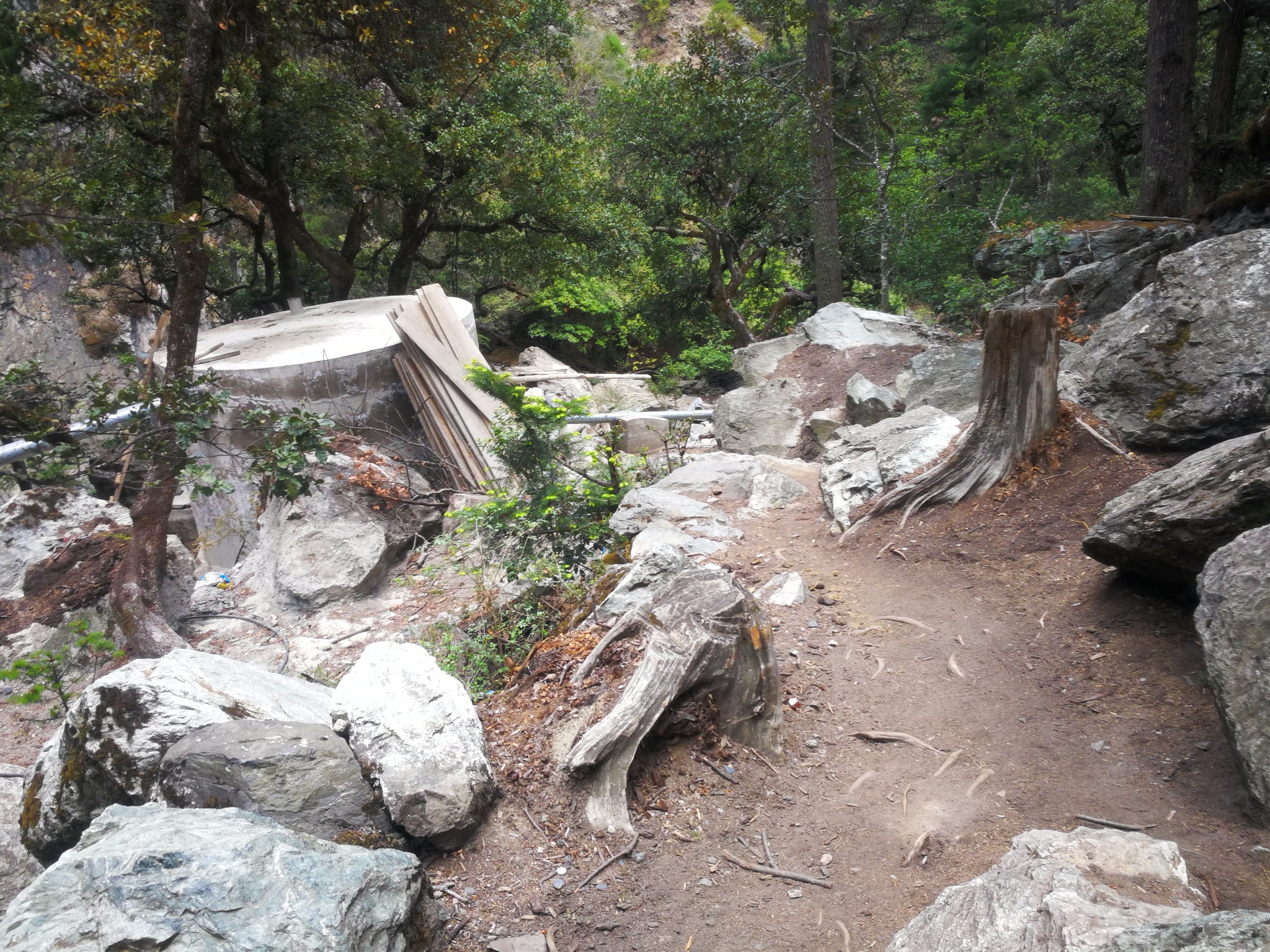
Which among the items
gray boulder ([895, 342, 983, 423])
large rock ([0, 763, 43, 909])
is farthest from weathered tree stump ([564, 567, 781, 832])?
gray boulder ([895, 342, 983, 423])

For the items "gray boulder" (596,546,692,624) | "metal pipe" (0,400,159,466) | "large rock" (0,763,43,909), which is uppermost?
"metal pipe" (0,400,159,466)

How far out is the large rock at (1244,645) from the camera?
7.66ft

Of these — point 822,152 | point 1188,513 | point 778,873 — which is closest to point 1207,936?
point 778,873

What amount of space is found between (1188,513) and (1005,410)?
1.84 m

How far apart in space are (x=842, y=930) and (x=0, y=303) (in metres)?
17.5

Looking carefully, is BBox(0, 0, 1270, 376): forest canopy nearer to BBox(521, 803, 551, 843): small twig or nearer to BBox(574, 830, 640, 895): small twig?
BBox(521, 803, 551, 843): small twig

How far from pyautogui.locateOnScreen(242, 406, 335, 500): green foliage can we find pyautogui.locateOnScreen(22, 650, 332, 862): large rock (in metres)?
2.17

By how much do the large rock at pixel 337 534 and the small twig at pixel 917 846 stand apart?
218 inches

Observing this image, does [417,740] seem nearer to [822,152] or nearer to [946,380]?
[946,380]

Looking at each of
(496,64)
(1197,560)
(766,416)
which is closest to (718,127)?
(496,64)

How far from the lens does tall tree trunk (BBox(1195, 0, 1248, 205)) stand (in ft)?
33.4

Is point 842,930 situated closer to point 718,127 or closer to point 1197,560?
point 1197,560

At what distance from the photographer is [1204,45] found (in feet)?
44.5

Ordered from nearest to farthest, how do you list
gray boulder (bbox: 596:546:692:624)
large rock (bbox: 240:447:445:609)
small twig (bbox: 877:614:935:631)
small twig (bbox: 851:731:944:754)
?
1. small twig (bbox: 851:731:944:754)
2. gray boulder (bbox: 596:546:692:624)
3. small twig (bbox: 877:614:935:631)
4. large rock (bbox: 240:447:445:609)
